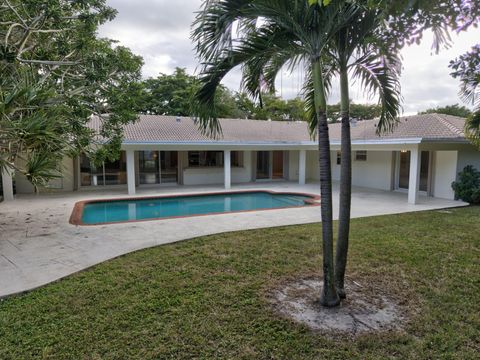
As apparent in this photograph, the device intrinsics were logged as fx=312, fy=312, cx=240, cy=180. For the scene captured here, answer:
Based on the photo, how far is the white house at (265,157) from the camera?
48.2 feet

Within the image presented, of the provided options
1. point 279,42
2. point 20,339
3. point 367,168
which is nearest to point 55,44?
point 279,42

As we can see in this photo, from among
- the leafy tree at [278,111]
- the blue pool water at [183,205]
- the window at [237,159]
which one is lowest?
the blue pool water at [183,205]

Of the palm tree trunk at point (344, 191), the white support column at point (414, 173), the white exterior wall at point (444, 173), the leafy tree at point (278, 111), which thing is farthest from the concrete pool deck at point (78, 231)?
the leafy tree at point (278, 111)

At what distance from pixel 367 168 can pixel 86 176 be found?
17723 mm

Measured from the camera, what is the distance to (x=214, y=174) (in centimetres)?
2205

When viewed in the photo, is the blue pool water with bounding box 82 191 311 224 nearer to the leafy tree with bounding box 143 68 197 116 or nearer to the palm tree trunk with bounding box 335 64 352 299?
the palm tree trunk with bounding box 335 64 352 299

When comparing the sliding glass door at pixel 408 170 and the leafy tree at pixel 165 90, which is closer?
the sliding glass door at pixel 408 170

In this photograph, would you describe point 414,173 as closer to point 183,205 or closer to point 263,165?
point 183,205

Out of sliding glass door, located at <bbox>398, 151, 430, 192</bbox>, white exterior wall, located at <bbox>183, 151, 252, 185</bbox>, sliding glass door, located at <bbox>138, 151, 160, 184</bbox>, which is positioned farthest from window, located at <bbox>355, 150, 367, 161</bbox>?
sliding glass door, located at <bbox>138, 151, 160, 184</bbox>

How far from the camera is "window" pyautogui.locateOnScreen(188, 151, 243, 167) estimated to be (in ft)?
70.9

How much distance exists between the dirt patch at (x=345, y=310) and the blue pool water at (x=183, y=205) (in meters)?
8.41

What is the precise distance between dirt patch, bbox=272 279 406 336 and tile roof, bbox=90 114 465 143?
29.2 ft

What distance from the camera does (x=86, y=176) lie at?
19.0 metres

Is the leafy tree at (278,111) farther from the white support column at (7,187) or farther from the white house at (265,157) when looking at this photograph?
the white support column at (7,187)
